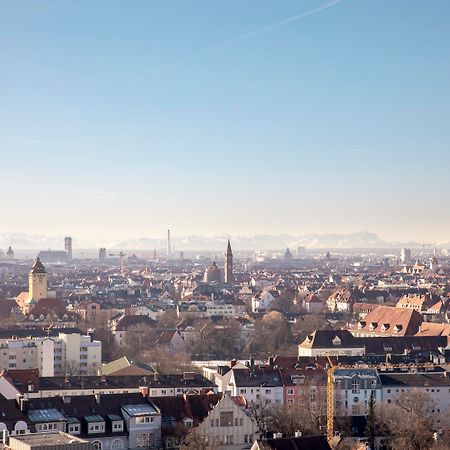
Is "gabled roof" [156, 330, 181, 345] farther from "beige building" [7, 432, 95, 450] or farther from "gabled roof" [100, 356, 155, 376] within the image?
"beige building" [7, 432, 95, 450]

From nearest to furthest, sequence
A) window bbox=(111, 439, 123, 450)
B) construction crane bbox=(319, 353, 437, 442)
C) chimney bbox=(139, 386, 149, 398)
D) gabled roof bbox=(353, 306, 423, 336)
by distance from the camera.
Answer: window bbox=(111, 439, 123, 450) < construction crane bbox=(319, 353, 437, 442) < chimney bbox=(139, 386, 149, 398) < gabled roof bbox=(353, 306, 423, 336)

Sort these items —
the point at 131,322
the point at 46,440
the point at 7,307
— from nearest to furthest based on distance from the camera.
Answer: the point at 46,440 < the point at 131,322 < the point at 7,307

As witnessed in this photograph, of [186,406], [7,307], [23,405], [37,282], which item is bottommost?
[186,406]

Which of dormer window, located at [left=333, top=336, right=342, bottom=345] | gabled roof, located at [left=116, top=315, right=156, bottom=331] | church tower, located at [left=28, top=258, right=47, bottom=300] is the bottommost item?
dormer window, located at [left=333, top=336, right=342, bottom=345]

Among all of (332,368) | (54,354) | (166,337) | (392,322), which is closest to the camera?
(332,368)

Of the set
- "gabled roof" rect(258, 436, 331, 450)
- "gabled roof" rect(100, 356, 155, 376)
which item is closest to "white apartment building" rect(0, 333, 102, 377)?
"gabled roof" rect(100, 356, 155, 376)

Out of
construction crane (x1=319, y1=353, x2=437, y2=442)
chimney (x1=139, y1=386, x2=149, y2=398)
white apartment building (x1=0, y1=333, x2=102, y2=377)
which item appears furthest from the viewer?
white apartment building (x1=0, y1=333, x2=102, y2=377)

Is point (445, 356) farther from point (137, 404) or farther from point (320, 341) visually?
point (137, 404)

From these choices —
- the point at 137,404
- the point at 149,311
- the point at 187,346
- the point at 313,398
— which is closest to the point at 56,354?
the point at 187,346

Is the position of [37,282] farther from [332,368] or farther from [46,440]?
[46,440]

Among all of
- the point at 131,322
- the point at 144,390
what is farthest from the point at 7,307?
the point at 144,390

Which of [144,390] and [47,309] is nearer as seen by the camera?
[144,390]
